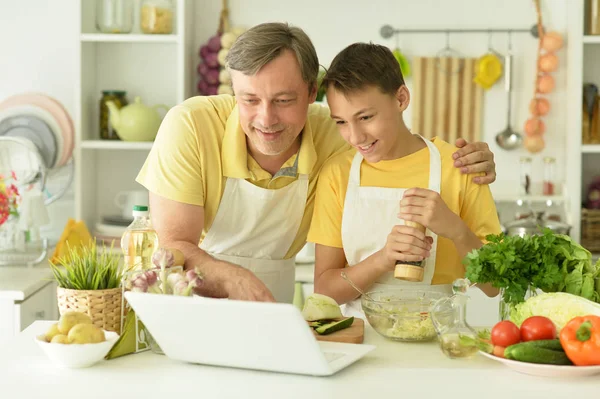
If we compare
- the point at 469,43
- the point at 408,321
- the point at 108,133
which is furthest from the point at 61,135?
the point at 408,321

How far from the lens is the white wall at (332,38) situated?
3.76 m

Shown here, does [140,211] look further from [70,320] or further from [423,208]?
[423,208]

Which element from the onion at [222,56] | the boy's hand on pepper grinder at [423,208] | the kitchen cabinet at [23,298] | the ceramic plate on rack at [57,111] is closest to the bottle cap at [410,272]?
the boy's hand on pepper grinder at [423,208]

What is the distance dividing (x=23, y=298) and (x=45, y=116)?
976 mm

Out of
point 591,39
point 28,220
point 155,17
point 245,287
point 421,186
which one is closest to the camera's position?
point 245,287

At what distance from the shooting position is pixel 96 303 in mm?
1644

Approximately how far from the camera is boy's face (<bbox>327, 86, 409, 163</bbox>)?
199cm

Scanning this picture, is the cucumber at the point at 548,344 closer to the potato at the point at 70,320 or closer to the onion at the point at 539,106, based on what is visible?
the potato at the point at 70,320

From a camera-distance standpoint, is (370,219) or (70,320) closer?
(70,320)

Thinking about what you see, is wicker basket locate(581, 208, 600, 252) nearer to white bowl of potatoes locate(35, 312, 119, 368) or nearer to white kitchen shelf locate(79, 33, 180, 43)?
white kitchen shelf locate(79, 33, 180, 43)

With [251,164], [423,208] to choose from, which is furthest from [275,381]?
[251,164]

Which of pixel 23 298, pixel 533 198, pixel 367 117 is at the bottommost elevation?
pixel 23 298

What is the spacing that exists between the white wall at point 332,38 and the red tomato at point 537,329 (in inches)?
90.1

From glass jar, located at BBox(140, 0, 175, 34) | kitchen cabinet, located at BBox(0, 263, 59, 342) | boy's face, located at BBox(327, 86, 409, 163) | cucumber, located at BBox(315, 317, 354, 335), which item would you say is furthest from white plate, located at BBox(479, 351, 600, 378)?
glass jar, located at BBox(140, 0, 175, 34)
